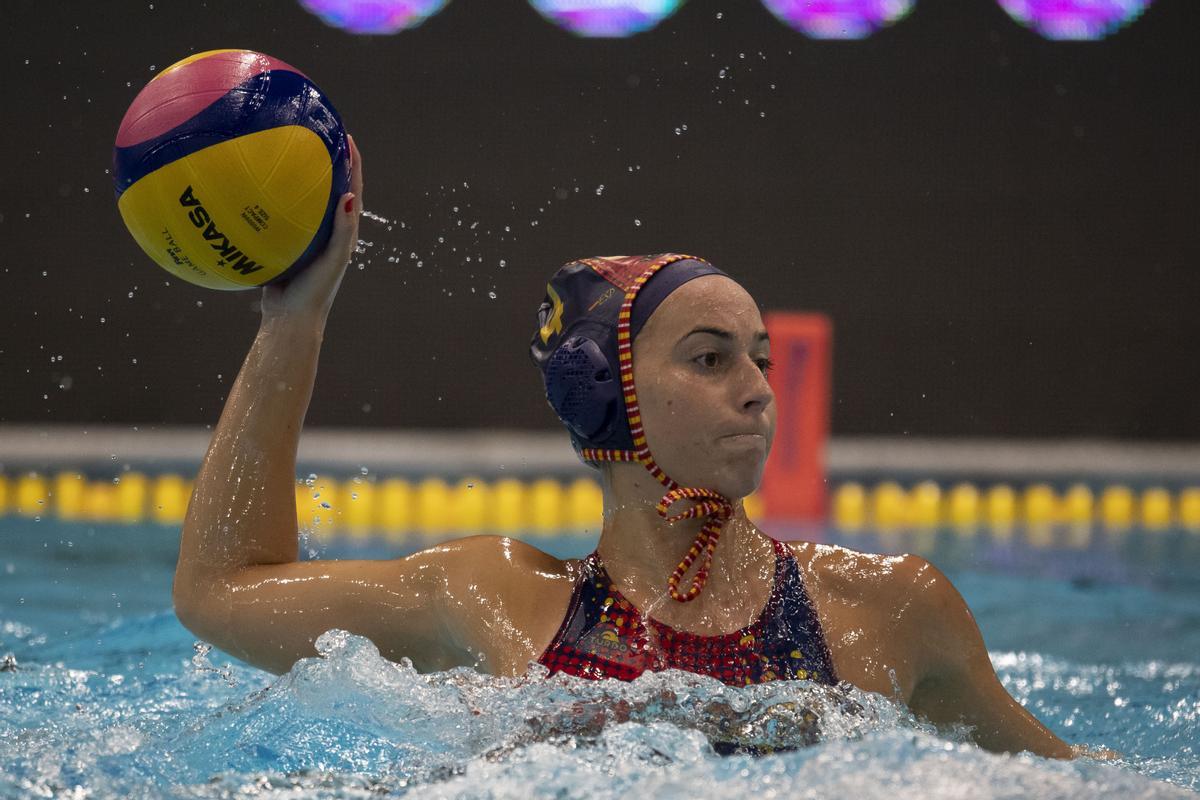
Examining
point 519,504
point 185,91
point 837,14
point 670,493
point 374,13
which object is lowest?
point 519,504

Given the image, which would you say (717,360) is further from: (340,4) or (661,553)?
(340,4)

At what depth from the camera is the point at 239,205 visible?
6.92ft

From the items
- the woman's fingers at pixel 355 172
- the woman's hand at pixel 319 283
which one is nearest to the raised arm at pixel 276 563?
the woman's hand at pixel 319 283

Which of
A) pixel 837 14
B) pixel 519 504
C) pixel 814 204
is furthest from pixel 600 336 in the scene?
pixel 837 14

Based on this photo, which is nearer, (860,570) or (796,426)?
(860,570)

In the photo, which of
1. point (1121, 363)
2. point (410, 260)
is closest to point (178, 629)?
point (410, 260)

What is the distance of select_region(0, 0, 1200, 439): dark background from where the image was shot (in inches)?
290

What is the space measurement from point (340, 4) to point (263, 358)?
18.6 feet

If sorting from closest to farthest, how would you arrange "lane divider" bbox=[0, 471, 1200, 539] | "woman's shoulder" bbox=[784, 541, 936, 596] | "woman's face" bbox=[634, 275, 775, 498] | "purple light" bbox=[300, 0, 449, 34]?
1. "woman's face" bbox=[634, 275, 775, 498]
2. "woman's shoulder" bbox=[784, 541, 936, 596]
3. "lane divider" bbox=[0, 471, 1200, 539]
4. "purple light" bbox=[300, 0, 449, 34]

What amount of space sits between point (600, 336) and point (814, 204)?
18.9ft

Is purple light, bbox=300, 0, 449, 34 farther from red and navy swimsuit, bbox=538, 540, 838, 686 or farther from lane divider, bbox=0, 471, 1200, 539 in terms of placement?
red and navy swimsuit, bbox=538, 540, 838, 686

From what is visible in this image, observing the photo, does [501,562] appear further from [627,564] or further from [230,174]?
[230,174]

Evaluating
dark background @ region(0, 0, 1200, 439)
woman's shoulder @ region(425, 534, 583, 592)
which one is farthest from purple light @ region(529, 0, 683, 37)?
woman's shoulder @ region(425, 534, 583, 592)

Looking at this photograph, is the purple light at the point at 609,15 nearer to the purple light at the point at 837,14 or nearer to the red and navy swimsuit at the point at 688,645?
the purple light at the point at 837,14
